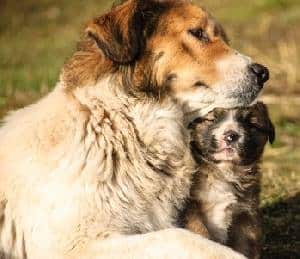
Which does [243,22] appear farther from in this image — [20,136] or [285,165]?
[20,136]

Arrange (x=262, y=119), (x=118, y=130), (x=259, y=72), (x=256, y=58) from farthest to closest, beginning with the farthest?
(x=256, y=58), (x=262, y=119), (x=259, y=72), (x=118, y=130)

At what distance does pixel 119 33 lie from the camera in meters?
5.82

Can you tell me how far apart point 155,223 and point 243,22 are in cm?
1431

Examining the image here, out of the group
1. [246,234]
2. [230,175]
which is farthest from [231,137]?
[246,234]

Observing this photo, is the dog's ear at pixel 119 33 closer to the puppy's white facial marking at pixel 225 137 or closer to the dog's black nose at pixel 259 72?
the dog's black nose at pixel 259 72

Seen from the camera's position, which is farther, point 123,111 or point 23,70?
point 23,70

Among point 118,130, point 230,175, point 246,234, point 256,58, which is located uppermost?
point 118,130

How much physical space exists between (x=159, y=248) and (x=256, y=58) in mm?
10280

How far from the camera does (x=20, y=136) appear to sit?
5.96m

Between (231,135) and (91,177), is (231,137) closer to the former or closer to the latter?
(231,135)

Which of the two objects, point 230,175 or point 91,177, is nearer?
point 91,177

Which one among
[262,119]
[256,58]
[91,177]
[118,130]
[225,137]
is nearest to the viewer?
[91,177]

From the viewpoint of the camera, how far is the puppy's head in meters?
6.59

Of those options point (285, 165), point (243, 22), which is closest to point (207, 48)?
point (285, 165)
